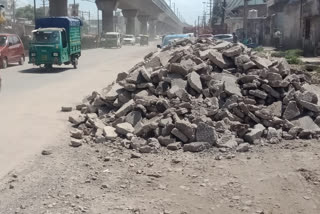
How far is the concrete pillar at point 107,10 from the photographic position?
58838 millimetres

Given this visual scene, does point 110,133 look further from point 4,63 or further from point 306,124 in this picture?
point 4,63

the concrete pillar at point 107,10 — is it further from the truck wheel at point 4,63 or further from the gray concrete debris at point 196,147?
the gray concrete debris at point 196,147

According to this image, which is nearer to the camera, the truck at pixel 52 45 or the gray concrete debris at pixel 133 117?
the gray concrete debris at pixel 133 117

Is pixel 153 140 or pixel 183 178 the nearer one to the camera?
pixel 183 178

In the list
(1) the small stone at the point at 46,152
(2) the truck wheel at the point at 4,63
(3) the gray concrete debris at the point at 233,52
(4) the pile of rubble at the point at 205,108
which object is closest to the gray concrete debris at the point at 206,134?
Result: (4) the pile of rubble at the point at 205,108

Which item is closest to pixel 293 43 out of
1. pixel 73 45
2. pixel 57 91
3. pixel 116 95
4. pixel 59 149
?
pixel 73 45

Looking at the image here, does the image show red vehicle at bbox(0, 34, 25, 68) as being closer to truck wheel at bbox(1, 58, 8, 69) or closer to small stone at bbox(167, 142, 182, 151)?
truck wheel at bbox(1, 58, 8, 69)

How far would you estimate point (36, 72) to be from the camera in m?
21.0

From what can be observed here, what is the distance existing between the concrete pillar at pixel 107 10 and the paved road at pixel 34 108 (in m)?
40.3

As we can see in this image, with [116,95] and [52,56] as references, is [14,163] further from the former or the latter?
[52,56]

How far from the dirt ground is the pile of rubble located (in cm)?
41

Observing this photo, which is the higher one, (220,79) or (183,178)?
(220,79)

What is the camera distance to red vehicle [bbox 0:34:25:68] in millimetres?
22892

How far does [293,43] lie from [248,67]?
31058mm
